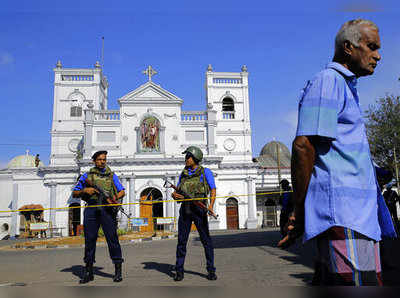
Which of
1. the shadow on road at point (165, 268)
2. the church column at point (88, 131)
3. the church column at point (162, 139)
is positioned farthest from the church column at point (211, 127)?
the shadow on road at point (165, 268)

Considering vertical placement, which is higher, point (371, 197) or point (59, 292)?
point (371, 197)

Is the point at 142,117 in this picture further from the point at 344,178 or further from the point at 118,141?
the point at 344,178

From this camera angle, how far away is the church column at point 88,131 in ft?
94.8

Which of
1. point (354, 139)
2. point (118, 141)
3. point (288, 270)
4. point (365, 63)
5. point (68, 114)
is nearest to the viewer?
point (354, 139)

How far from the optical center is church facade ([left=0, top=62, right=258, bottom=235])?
28.6 m

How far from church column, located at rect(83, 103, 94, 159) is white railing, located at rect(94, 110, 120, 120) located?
30.1 inches

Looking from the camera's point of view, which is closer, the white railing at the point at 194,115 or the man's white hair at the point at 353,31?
the man's white hair at the point at 353,31

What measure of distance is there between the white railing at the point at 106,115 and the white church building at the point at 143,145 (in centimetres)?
9

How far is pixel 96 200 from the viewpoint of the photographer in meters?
5.48

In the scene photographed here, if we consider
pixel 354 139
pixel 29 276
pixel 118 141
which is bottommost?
pixel 29 276

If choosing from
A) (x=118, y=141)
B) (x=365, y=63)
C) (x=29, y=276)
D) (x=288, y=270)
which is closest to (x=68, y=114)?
(x=118, y=141)

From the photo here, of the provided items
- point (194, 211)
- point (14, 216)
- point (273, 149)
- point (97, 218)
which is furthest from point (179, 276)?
point (273, 149)

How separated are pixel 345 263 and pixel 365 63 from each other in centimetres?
118

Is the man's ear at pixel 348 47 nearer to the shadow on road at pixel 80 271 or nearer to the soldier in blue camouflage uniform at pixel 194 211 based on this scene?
the soldier in blue camouflage uniform at pixel 194 211
